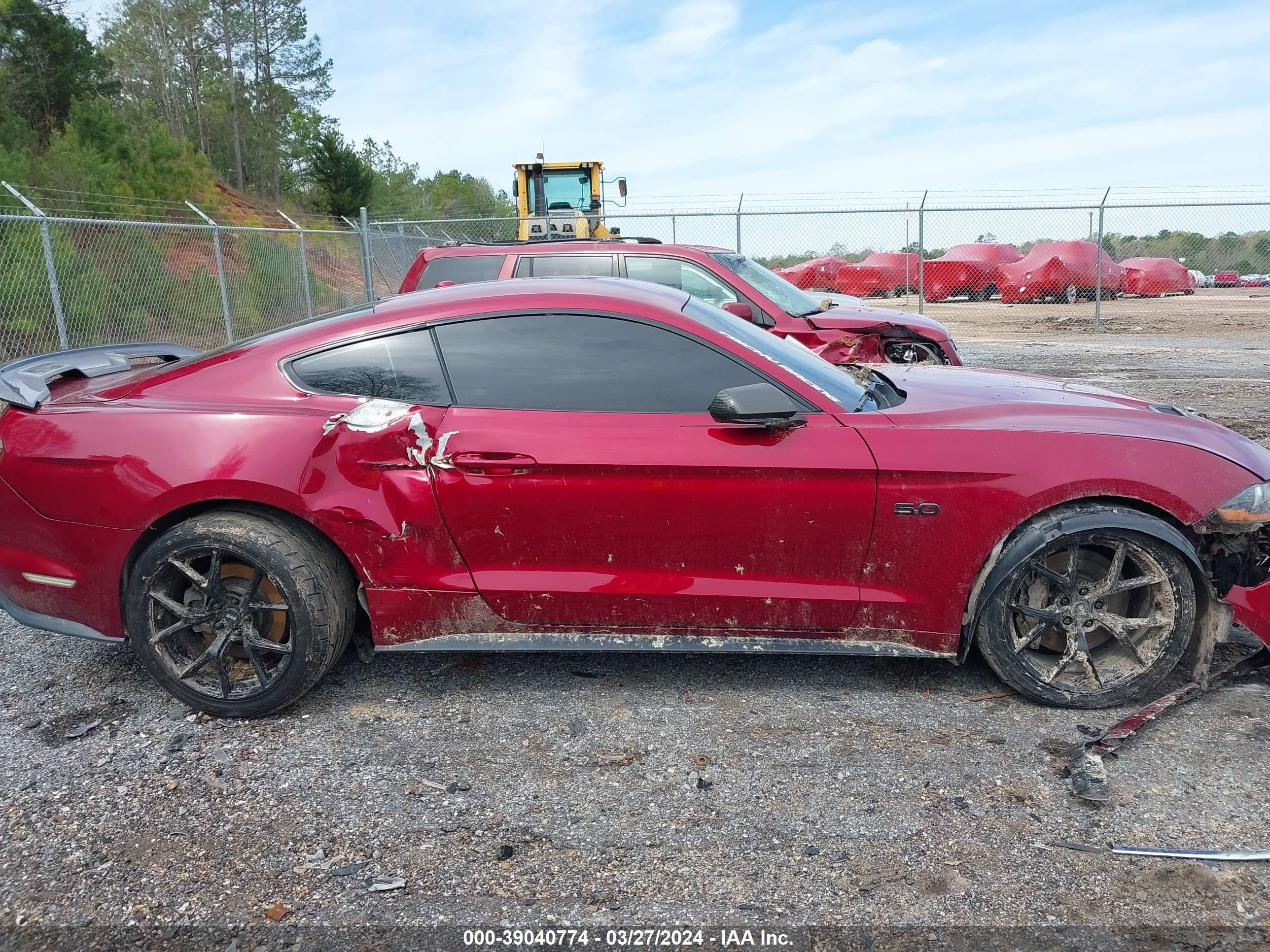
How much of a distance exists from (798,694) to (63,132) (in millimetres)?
27110

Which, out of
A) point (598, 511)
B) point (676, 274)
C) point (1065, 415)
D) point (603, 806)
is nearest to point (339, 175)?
point (676, 274)

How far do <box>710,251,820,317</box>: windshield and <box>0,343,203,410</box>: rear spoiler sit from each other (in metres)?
4.50

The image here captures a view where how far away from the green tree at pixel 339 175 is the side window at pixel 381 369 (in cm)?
3536

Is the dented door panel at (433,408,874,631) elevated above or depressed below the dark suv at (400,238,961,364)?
below

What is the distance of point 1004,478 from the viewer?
114 inches

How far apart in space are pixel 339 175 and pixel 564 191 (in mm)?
21070

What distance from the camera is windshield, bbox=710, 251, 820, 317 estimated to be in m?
7.15

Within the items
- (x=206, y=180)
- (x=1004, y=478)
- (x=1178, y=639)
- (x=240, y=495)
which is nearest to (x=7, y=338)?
(x=240, y=495)

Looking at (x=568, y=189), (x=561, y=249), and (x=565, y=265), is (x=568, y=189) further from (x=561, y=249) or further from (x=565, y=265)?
(x=565, y=265)

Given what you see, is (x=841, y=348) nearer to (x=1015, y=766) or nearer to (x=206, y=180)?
(x=1015, y=766)

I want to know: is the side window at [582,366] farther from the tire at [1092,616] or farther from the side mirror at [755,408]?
the tire at [1092,616]

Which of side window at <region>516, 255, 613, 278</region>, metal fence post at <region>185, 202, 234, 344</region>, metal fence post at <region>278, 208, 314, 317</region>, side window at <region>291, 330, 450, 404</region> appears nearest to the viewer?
side window at <region>291, 330, 450, 404</region>

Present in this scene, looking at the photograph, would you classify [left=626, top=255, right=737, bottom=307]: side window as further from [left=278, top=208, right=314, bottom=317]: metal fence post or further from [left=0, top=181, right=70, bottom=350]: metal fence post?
[left=278, top=208, right=314, bottom=317]: metal fence post

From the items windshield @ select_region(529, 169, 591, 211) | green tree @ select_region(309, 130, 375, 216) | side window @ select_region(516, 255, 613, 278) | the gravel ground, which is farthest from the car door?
green tree @ select_region(309, 130, 375, 216)
